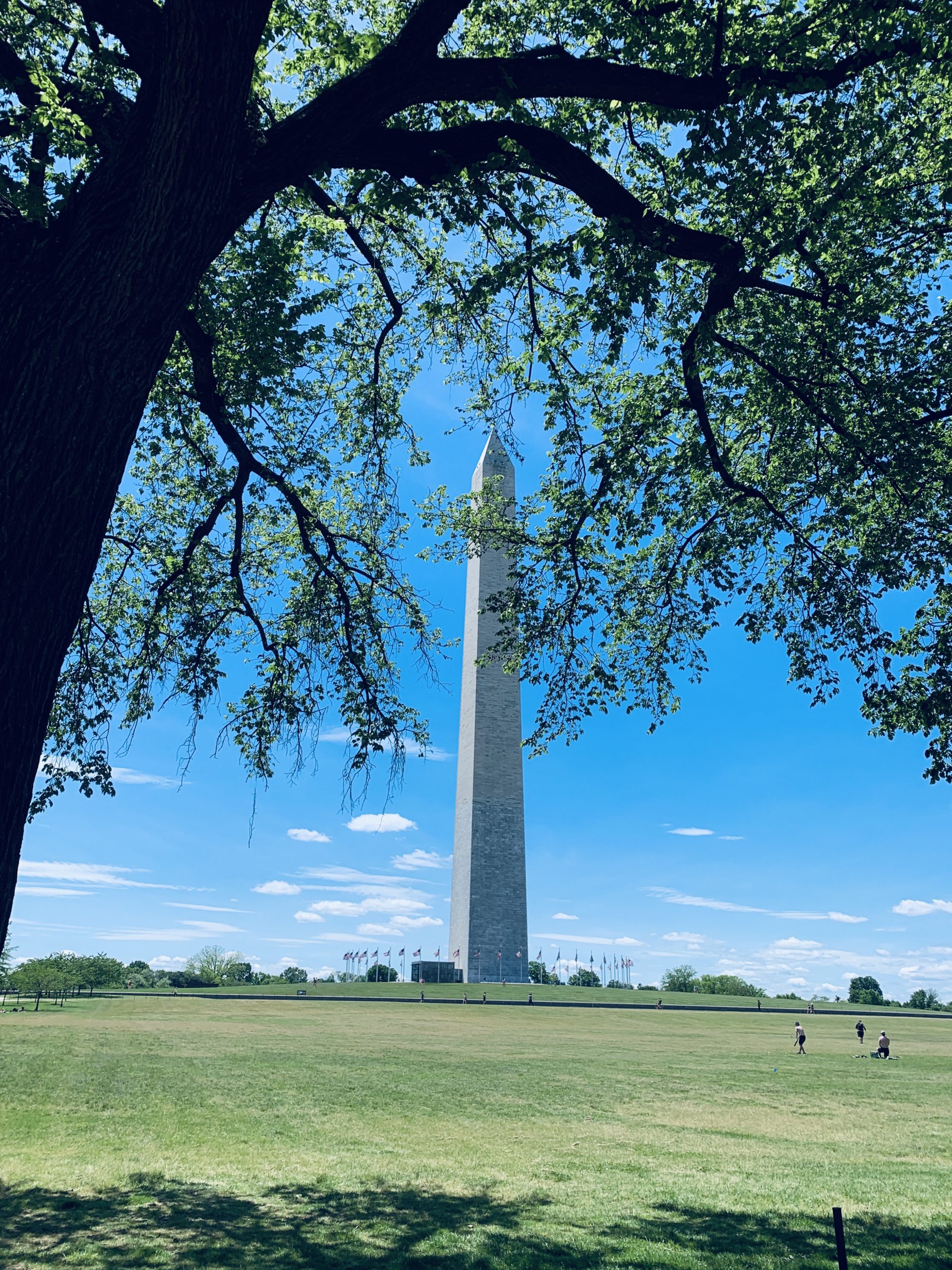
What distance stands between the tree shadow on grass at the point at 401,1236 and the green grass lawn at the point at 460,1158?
3 cm

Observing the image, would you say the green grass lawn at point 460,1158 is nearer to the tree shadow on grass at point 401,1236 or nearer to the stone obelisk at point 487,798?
the tree shadow on grass at point 401,1236

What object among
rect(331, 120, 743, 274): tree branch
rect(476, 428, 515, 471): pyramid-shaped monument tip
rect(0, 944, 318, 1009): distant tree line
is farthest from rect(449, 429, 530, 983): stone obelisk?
rect(331, 120, 743, 274): tree branch

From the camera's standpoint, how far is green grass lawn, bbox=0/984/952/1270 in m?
7.86

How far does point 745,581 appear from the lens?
40.1 ft

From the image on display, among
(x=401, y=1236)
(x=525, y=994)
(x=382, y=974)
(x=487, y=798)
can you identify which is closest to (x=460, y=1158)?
(x=401, y=1236)

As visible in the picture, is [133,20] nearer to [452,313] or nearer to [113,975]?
[452,313]

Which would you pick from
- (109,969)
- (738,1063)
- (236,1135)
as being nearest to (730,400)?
(236,1135)

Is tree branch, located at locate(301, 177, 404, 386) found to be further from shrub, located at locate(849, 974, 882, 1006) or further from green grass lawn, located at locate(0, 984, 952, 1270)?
shrub, located at locate(849, 974, 882, 1006)

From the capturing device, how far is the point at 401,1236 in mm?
8180

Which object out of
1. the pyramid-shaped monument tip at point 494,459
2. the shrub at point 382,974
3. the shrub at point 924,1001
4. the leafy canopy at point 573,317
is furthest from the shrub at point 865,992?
the leafy canopy at point 573,317

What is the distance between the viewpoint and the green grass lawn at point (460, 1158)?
7859 millimetres

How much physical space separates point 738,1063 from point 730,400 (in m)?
20.7

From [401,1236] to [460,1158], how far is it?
3.90 m

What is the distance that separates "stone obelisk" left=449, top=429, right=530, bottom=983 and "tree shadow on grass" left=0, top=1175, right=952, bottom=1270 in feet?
134
